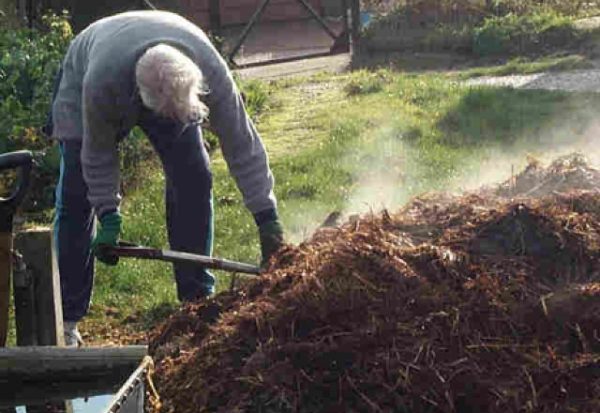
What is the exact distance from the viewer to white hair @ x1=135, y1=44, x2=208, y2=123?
487 cm

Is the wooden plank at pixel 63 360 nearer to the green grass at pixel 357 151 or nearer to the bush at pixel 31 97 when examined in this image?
the green grass at pixel 357 151

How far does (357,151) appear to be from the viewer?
9.11 m

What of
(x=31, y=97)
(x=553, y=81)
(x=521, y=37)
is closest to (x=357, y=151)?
(x=31, y=97)

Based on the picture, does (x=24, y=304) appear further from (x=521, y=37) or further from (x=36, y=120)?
(x=521, y=37)

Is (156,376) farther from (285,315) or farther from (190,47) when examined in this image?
(190,47)

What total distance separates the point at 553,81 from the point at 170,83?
744 cm

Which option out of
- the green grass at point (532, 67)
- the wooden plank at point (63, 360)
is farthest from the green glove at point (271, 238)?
the green grass at point (532, 67)

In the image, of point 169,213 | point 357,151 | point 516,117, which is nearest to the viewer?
point 169,213

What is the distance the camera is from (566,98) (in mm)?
10336

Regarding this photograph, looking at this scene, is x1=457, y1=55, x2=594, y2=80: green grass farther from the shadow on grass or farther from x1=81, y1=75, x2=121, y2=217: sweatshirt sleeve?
x1=81, y1=75, x2=121, y2=217: sweatshirt sleeve

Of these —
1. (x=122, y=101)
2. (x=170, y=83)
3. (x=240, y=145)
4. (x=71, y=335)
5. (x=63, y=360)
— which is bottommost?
(x=71, y=335)

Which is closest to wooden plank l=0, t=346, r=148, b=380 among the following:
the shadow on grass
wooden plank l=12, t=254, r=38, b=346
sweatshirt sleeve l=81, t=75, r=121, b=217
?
wooden plank l=12, t=254, r=38, b=346

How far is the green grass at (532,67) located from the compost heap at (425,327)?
8.14 m

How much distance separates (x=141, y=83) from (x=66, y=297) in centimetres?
140
